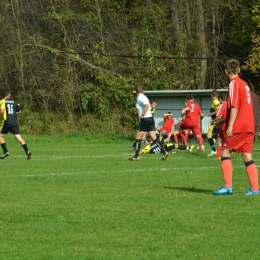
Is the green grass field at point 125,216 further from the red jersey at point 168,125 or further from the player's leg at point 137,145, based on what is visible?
the red jersey at point 168,125

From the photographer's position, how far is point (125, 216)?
844 centimetres

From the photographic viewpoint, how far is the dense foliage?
38.6m

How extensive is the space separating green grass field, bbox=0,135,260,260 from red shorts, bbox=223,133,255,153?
676mm

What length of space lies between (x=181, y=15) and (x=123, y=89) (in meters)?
5.17

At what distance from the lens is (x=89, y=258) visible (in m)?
6.25

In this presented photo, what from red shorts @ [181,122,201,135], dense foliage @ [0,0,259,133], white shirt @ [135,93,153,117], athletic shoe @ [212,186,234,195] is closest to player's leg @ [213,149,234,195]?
athletic shoe @ [212,186,234,195]

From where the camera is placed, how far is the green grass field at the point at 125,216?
6574 millimetres

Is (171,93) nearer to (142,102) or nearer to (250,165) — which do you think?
(142,102)

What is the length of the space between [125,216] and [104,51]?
31540 mm

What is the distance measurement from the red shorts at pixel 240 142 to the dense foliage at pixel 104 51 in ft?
91.3

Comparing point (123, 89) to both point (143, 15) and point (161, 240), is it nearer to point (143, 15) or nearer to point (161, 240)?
point (143, 15)

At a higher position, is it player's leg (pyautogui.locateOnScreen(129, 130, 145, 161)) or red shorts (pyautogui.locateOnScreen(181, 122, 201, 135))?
player's leg (pyautogui.locateOnScreen(129, 130, 145, 161))

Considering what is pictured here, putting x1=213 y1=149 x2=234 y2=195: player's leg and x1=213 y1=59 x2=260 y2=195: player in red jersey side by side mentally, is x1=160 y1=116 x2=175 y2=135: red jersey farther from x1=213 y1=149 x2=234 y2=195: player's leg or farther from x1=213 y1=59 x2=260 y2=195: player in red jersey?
x1=213 y1=59 x2=260 y2=195: player in red jersey

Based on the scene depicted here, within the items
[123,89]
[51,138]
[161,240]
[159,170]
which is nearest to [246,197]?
[161,240]
